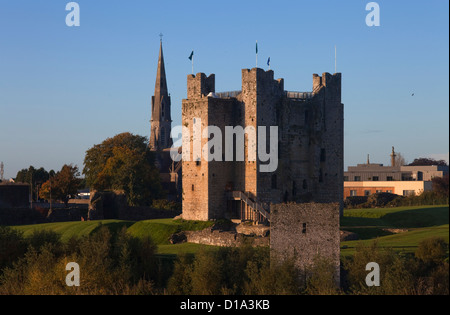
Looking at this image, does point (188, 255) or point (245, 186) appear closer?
point (188, 255)

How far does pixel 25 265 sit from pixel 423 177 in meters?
52.9

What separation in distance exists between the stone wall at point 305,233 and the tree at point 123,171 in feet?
136

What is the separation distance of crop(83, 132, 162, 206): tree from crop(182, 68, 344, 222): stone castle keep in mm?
17606

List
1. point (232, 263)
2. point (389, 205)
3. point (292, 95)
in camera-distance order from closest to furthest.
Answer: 1. point (232, 263)
2. point (292, 95)
3. point (389, 205)

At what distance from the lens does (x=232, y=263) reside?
41812 mm

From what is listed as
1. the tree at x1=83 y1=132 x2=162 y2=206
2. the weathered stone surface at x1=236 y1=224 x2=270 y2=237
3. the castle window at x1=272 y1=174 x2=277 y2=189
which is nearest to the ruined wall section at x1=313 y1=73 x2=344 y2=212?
the castle window at x1=272 y1=174 x2=277 y2=189

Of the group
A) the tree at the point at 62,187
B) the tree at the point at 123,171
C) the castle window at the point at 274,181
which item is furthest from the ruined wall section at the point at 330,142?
the tree at the point at 62,187

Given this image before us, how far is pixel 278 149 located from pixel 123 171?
77.1 ft

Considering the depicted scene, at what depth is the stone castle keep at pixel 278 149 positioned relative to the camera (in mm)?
60469
